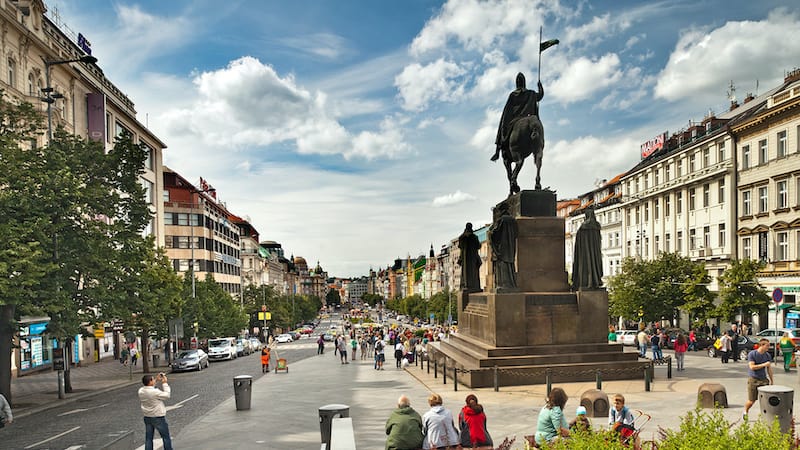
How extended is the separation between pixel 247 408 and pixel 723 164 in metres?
43.0

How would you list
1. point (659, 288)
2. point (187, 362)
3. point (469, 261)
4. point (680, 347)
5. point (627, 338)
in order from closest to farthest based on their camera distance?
point (680, 347) < point (469, 261) < point (187, 362) < point (627, 338) < point (659, 288)

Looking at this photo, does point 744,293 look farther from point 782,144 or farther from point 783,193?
point 782,144

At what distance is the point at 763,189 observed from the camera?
4331 cm

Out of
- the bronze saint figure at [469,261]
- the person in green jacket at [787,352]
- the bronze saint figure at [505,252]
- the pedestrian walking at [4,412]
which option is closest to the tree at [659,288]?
the person in green jacket at [787,352]

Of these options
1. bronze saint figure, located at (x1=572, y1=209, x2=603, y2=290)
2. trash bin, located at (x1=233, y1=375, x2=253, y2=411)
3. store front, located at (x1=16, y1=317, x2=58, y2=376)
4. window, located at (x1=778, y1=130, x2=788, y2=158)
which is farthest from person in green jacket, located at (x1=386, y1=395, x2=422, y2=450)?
window, located at (x1=778, y1=130, x2=788, y2=158)

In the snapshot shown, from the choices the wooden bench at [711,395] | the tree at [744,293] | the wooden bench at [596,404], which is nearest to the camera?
the wooden bench at [596,404]

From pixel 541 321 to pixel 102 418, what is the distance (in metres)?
13.9

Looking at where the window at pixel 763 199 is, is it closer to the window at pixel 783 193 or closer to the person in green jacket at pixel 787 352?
the window at pixel 783 193

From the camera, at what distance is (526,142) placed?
71.1 ft

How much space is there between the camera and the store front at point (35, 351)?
35.0m

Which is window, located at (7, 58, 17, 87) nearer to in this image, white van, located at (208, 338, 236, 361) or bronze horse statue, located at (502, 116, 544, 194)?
white van, located at (208, 338, 236, 361)

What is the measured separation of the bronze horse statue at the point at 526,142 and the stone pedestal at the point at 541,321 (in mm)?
1368

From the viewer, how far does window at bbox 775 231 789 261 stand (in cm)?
4066

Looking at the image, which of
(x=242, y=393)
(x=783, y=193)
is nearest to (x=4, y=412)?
(x=242, y=393)
